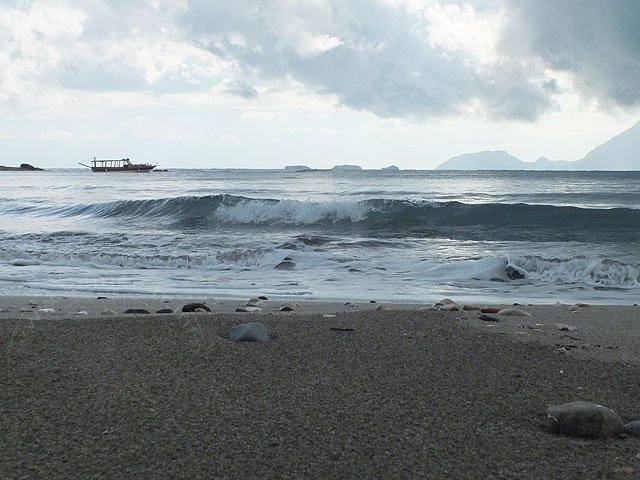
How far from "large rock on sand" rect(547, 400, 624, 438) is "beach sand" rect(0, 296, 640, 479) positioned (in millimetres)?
51

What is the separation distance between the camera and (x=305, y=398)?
9.70 ft

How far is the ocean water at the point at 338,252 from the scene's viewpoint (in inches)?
332

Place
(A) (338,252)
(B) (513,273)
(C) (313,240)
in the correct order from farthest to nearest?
A: (C) (313,240) → (A) (338,252) → (B) (513,273)

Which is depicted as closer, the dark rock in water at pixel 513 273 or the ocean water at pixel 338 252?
the ocean water at pixel 338 252

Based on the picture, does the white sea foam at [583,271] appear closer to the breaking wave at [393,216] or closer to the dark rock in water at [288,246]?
the dark rock in water at [288,246]

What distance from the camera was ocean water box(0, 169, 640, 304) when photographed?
8.42m

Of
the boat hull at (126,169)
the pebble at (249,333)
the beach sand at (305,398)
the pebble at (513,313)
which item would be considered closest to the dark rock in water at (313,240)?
the pebble at (513,313)

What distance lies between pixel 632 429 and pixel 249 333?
92.1 inches

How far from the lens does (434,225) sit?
1833 cm

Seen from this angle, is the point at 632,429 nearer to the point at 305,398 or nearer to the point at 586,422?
the point at 586,422

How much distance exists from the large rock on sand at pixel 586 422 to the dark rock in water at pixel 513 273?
6.94 metres

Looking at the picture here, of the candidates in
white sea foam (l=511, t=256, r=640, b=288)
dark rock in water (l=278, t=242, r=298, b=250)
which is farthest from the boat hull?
white sea foam (l=511, t=256, r=640, b=288)

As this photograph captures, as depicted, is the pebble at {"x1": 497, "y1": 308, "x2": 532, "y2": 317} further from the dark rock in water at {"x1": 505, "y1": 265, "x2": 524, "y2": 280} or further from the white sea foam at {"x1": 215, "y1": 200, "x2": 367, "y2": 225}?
the white sea foam at {"x1": 215, "y1": 200, "x2": 367, "y2": 225}

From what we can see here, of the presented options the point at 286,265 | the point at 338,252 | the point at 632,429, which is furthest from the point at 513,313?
the point at 338,252
